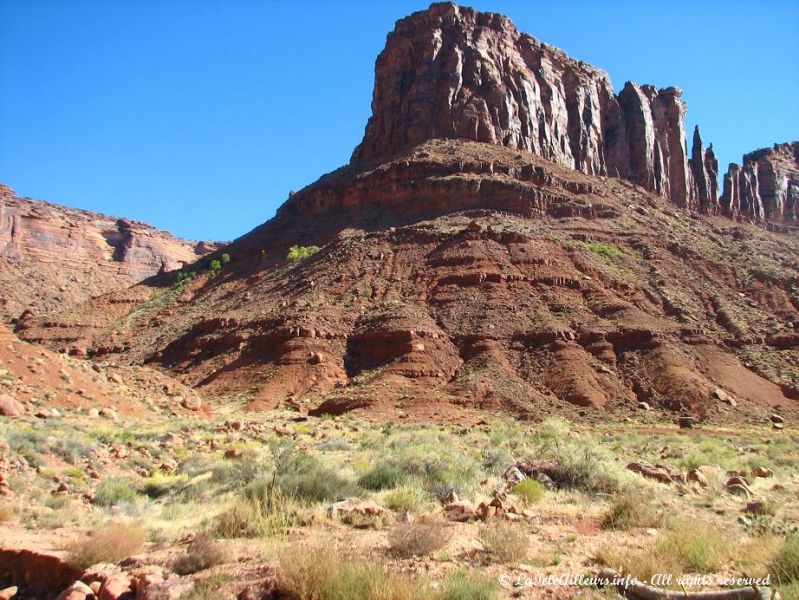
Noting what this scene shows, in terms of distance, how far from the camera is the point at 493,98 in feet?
256

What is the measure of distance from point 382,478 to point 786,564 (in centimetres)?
771

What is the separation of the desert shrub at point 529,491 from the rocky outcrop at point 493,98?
219 feet

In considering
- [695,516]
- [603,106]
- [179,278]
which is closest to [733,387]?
[695,516]

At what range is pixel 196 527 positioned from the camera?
33.2 feet

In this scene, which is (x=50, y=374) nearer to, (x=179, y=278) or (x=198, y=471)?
(x=198, y=471)

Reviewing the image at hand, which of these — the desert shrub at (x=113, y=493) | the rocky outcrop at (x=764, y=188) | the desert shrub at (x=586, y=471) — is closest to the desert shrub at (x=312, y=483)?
the desert shrub at (x=113, y=493)

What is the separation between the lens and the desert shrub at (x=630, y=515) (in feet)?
33.2

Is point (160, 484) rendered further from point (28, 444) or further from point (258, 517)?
point (258, 517)

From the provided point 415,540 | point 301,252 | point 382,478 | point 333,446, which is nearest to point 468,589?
point 415,540

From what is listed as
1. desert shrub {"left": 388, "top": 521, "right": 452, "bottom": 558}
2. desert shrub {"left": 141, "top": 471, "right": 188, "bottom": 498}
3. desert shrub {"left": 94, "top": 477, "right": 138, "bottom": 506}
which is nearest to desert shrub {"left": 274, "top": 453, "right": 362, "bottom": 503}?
desert shrub {"left": 141, "top": 471, "right": 188, "bottom": 498}

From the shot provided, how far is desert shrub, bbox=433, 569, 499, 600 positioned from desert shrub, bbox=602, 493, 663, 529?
13.1 ft

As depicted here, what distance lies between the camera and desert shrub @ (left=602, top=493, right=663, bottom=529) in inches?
→ 399

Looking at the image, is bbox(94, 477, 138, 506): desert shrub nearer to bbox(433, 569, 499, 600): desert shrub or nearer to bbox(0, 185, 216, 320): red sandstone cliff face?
bbox(433, 569, 499, 600): desert shrub

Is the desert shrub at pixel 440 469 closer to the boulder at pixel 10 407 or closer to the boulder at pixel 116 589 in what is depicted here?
the boulder at pixel 116 589
